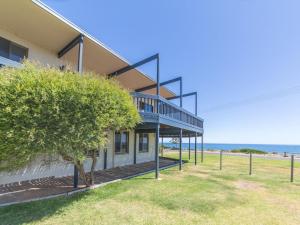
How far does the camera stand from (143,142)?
15812 mm

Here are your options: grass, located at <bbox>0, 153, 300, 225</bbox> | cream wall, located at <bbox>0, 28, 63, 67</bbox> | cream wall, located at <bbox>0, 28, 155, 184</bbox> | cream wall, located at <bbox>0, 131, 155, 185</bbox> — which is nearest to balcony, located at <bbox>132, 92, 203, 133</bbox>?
grass, located at <bbox>0, 153, 300, 225</bbox>

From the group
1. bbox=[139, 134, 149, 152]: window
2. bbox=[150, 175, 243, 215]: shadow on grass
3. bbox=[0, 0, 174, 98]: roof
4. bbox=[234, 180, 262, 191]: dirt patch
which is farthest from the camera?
bbox=[139, 134, 149, 152]: window

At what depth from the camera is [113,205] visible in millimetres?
5504

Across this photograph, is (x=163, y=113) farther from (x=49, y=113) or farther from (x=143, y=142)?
(x=143, y=142)

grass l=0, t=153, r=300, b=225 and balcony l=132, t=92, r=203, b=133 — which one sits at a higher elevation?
balcony l=132, t=92, r=203, b=133

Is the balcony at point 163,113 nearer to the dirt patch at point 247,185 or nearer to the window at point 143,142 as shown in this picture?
the window at point 143,142

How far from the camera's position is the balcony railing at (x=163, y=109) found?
8716mm

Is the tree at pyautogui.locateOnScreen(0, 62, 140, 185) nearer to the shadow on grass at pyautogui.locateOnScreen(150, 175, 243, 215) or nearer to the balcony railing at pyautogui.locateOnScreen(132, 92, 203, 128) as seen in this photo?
the shadow on grass at pyautogui.locateOnScreen(150, 175, 243, 215)

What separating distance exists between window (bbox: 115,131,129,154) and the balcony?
2.70m

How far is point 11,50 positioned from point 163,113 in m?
6.96

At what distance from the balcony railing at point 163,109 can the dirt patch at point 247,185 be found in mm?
4378

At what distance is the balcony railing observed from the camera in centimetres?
872

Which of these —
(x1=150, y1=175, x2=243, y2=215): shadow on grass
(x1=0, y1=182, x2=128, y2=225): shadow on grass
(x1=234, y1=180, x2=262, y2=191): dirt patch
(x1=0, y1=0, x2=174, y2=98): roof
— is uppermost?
(x1=0, y1=0, x2=174, y2=98): roof

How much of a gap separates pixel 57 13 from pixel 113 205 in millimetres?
6383
